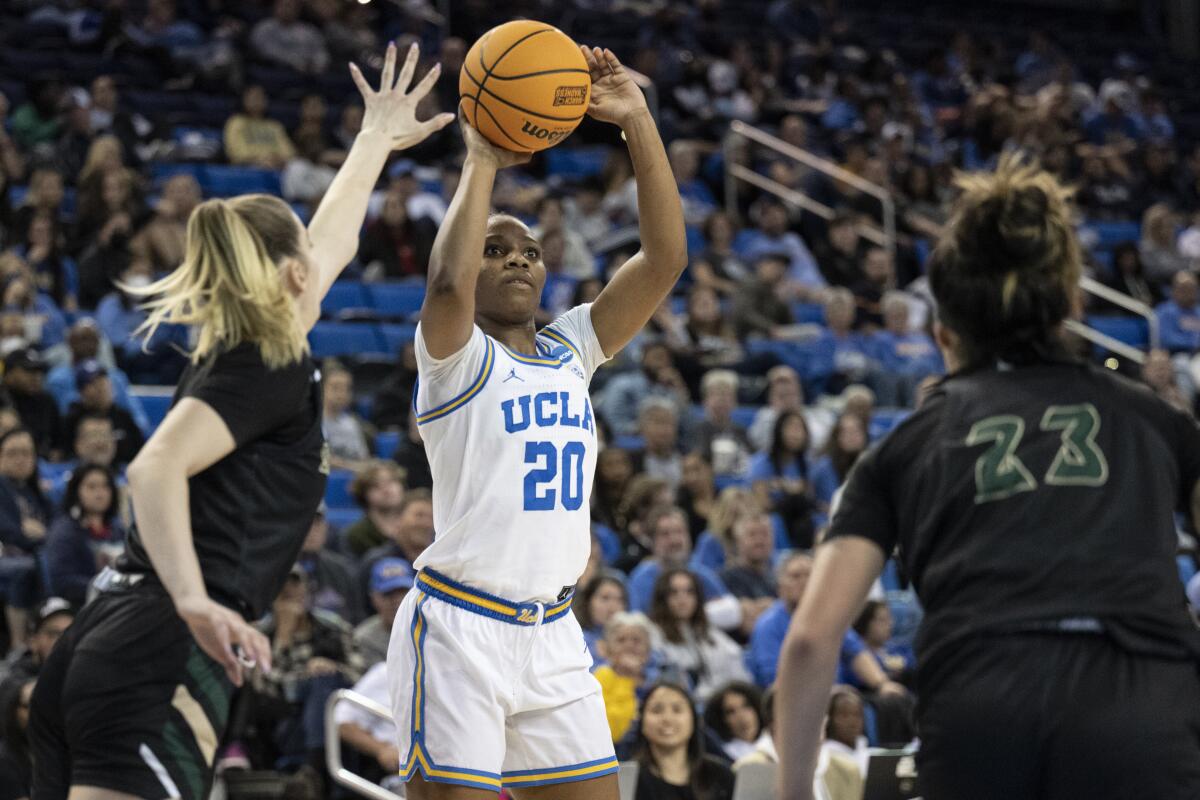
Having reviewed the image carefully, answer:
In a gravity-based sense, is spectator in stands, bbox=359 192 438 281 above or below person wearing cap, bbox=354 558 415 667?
above

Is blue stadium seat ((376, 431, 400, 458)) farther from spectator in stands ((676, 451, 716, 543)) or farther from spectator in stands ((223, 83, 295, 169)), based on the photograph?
spectator in stands ((223, 83, 295, 169))

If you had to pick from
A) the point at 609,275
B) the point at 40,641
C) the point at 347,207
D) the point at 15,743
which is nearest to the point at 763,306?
the point at 609,275

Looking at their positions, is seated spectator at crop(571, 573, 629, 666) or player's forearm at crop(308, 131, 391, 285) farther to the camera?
seated spectator at crop(571, 573, 629, 666)

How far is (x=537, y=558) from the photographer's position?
3836 mm

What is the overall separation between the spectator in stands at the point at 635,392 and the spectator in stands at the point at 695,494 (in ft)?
2.79

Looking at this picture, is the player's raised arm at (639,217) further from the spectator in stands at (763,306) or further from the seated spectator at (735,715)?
the spectator in stands at (763,306)

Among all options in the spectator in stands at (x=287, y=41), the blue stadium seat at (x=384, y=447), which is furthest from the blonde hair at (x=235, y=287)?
the spectator in stands at (x=287, y=41)

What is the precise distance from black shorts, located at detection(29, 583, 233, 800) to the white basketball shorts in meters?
0.47

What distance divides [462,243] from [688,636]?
5.63 meters

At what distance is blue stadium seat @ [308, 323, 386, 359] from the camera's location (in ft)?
39.6

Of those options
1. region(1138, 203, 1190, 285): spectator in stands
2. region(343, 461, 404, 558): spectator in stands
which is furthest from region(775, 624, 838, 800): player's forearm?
region(1138, 203, 1190, 285): spectator in stands

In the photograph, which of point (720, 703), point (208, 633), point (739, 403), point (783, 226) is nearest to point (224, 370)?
point (208, 633)

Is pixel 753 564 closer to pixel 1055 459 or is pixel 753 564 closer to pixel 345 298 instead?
pixel 345 298

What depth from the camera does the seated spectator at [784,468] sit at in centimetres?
1106
